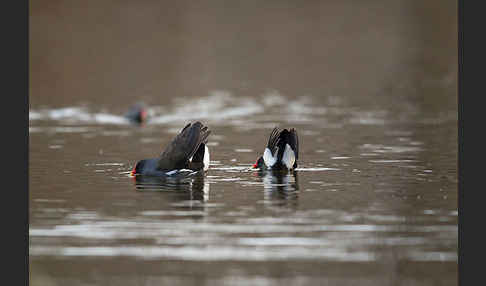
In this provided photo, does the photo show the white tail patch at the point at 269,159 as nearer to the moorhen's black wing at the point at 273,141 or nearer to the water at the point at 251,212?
the moorhen's black wing at the point at 273,141

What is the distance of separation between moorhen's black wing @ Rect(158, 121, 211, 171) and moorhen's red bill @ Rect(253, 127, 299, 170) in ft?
4.05

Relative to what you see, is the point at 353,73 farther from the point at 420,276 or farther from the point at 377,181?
the point at 420,276

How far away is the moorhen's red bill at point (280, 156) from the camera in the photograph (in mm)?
18000

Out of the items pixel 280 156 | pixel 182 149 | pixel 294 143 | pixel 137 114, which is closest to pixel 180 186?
pixel 182 149

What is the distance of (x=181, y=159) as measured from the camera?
17500 millimetres

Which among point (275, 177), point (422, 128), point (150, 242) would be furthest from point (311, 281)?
point (422, 128)

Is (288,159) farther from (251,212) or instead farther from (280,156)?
(251,212)

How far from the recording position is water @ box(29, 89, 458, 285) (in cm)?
1090

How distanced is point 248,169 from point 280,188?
218 centimetres

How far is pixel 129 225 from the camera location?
13.2 metres

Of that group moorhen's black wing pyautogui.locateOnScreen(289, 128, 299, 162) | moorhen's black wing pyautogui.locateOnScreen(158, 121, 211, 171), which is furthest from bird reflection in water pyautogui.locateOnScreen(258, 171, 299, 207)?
moorhen's black wing pyautogui.locateOnScreen(158, 121, 211, 171)

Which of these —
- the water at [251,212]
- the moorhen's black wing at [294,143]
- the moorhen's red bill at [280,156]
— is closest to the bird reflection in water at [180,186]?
the water at [251,212]

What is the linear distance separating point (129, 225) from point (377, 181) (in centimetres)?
502

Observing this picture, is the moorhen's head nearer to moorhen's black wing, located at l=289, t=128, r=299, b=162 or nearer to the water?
the water
